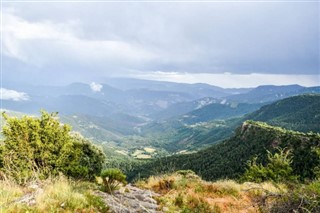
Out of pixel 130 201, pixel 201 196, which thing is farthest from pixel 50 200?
pixel 201 196

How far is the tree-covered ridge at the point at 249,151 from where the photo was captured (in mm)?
87056

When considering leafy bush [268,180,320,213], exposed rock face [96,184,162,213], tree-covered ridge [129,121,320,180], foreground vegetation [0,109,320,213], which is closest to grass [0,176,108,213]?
foreground vegetation [0,109,320,213]

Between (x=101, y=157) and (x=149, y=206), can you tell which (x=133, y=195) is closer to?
(x=149, y=206)

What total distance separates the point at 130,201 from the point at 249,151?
388 feet

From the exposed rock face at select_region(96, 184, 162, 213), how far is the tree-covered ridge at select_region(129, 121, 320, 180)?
64155mm

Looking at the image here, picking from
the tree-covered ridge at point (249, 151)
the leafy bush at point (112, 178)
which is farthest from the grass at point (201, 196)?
the tree-covered ridge at point (249, 151)

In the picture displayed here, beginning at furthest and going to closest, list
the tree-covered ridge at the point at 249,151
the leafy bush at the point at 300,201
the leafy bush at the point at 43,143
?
1. the tree-covered ridge at the point at 249,151
2. the leafy bush at the point at 43,143
3. the leafy bush at the point at 300,201

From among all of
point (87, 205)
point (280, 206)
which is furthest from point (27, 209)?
point (280, 206)

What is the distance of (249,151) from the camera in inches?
4857

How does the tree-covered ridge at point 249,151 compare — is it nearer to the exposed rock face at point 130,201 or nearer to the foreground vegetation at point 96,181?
the foreground vegetation at point 96,181

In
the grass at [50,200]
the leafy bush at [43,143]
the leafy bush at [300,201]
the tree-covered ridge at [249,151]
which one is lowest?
the tree-covered ridge at [249,151]

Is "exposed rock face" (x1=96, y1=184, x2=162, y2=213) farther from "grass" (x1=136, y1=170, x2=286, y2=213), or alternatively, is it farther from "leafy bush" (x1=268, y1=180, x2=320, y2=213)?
"leafy bush" (x1=268, y1=180, x2=320, y2=213)

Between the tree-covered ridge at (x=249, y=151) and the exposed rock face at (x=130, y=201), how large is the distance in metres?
64.2

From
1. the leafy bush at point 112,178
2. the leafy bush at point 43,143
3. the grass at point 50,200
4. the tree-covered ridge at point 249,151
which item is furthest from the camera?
the tree-covered ridge at point 249,151
